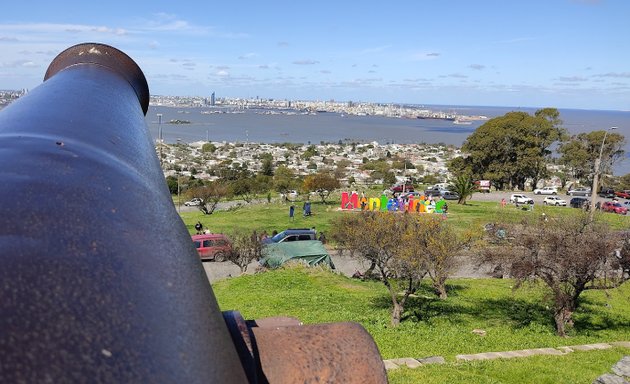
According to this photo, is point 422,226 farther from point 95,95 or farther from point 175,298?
point 175,298

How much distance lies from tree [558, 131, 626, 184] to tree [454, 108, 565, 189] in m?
3.07

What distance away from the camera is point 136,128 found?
2.10m

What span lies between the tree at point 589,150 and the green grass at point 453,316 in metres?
30.7

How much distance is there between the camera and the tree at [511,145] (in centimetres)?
3856

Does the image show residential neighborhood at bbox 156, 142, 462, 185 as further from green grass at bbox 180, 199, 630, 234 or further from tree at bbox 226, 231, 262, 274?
tree at bbox 226, 231, 262, 274

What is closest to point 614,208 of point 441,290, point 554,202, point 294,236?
point 554,202

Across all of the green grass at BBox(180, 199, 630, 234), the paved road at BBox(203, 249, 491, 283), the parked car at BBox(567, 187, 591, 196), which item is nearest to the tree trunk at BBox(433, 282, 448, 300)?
the paved road at BBox(203, 249, 491, 283)

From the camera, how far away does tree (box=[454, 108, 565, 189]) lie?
127ft

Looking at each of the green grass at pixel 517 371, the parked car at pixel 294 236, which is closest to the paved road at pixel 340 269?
the parked car at pixel 294 236

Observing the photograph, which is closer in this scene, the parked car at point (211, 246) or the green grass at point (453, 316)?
the green grass at point (453, 316)

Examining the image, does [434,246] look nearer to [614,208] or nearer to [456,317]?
[456,317]

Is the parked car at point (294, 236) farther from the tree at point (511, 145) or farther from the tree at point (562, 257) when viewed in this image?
A: the tree at point (511, 145)

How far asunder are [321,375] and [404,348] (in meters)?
7.49

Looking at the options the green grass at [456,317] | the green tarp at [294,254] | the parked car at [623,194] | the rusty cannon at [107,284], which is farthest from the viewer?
the parked car at [623,194]
